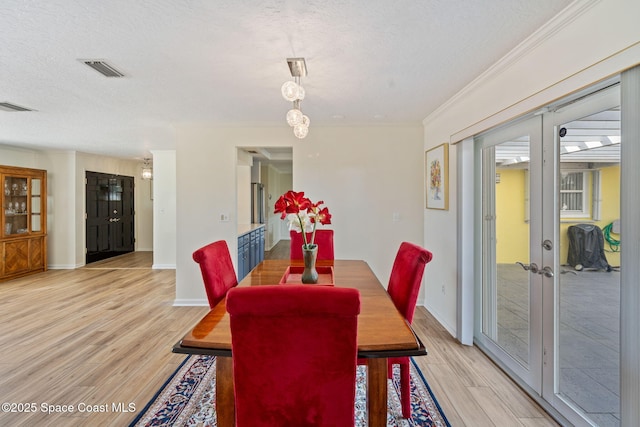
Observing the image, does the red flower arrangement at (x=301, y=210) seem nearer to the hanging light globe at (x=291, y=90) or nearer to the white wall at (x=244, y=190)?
the hanging light globe at (x=291, y=90)

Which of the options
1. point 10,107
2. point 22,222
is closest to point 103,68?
point 10,107

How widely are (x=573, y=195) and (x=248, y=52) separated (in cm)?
230

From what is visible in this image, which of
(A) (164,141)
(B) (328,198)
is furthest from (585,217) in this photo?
(A) (164,141)

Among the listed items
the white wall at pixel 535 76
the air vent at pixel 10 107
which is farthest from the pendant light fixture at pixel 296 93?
the air vent at pixel 10 107

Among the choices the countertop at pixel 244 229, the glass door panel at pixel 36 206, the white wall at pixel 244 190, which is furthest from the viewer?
the white wall at pixel 244 190

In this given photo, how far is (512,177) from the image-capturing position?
7.57 feet

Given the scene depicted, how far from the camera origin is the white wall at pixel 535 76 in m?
1.36

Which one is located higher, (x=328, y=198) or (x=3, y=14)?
(x=3, y=14)

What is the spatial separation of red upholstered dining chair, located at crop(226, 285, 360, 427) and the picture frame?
255 centimetres

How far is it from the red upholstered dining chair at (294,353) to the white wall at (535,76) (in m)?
1.67

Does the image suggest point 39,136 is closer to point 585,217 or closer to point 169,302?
point 169,302

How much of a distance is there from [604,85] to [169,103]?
11.5ft

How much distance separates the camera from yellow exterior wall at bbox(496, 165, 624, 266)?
1532mm

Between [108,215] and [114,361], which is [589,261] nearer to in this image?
[114,361]
